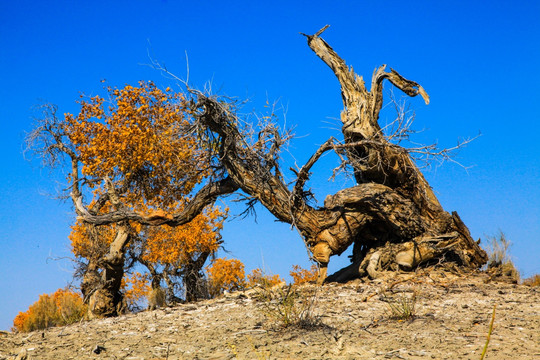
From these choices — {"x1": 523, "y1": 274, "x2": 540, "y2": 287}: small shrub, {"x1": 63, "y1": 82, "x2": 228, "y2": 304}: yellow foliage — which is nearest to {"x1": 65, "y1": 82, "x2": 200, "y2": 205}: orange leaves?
{"x1": 63, "y1": 82, "x2": 228, "y2": 304}: yellow foliage

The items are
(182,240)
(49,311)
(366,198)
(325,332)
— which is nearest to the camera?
(325,332)

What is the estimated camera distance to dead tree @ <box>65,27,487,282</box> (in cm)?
1028

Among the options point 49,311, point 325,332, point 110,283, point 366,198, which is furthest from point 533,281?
point 49,311

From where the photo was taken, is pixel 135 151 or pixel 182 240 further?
pixel 182 240

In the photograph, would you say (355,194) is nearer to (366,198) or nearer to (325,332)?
(366,198)

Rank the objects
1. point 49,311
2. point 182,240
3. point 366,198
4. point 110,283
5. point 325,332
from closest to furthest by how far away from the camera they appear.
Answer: point 325,332 < point 366,198 < point 110,283 < point 49,311 < point 182,240

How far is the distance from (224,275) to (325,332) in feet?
54.0

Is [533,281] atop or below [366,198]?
below

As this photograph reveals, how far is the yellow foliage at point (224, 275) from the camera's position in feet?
71.7

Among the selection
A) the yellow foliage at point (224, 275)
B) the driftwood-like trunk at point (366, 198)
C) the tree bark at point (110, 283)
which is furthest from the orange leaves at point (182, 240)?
the driftwood-like trunk at point (366, 198)

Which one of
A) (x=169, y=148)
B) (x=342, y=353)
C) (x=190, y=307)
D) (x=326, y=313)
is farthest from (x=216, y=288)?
(x=342, y=353)

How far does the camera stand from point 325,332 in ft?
19.9

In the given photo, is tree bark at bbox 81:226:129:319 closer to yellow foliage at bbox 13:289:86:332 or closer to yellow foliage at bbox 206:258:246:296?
yellow foliage at bbox 13:289:86:332

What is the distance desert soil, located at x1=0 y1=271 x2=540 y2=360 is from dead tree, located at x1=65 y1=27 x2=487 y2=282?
1.92m
